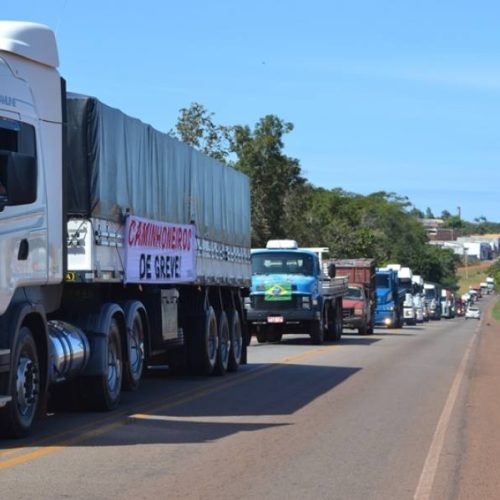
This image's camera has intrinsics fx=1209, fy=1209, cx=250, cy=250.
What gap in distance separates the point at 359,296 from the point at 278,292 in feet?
41.1

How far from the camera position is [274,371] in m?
21.4

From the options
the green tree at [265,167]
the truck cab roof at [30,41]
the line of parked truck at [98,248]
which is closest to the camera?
the line of parked truck at [98,248]

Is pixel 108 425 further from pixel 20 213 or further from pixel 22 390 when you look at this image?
pixel 20 213

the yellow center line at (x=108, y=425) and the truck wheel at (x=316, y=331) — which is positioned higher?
the truck wheel at (x=316, y=331)

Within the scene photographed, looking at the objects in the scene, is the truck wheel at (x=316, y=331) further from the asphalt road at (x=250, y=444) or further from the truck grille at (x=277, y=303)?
the asphalt road at (x=250, y=444)

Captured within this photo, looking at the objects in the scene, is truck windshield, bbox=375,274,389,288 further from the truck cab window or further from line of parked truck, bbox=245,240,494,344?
the truck cab window

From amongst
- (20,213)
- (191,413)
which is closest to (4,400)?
(20,213)

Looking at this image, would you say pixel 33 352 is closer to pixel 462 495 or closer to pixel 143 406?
pixel 143 406

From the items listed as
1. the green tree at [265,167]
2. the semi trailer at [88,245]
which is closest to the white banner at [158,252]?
the semi trailer at [88,245]

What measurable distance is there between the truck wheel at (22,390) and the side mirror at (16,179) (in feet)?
4.81

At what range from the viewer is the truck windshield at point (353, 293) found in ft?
145

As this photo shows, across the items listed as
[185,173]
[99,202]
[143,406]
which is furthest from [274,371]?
[99,202]

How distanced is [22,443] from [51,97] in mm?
3528

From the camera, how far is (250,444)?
11594 millimetres
